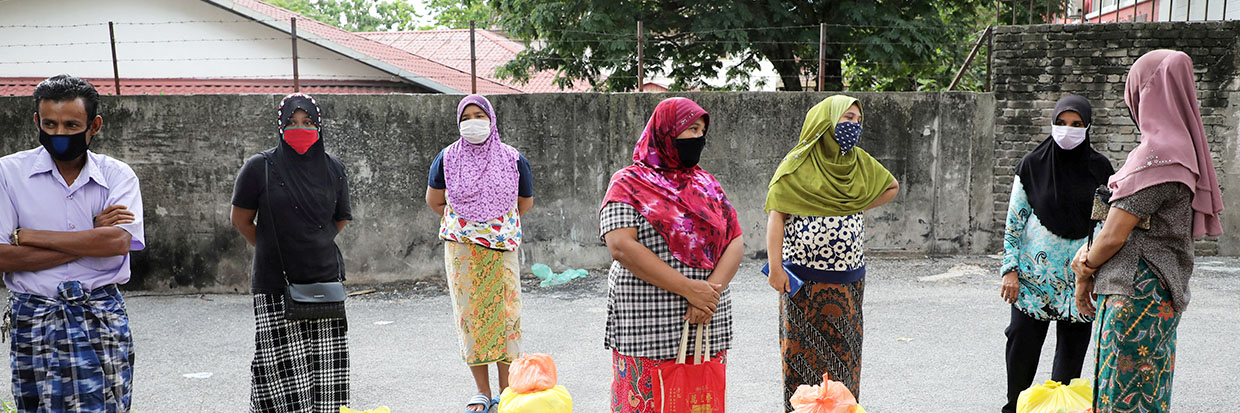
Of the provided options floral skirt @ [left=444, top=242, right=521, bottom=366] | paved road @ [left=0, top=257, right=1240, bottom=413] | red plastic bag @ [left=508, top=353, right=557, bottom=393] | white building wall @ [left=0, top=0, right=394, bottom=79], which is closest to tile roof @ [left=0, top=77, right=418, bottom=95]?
white building wall @ [left=0, top=0, right=394, bottom=79]

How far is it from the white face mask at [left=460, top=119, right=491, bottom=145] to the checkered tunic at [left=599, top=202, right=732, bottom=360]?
5.27ft

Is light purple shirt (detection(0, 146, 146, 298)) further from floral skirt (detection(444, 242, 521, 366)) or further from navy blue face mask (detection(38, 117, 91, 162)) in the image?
floral skirt (detection(444, 242, 521, 366))

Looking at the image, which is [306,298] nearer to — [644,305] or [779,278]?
[644,305]

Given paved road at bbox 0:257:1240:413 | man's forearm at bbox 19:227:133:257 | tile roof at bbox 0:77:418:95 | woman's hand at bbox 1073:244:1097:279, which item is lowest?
paved road at bbox 0:257:1240:413

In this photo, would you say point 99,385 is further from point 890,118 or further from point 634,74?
point 634,74

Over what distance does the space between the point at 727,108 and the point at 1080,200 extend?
4.57m

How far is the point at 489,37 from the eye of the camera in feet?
82.8

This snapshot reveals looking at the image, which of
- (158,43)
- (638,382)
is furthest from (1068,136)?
(158,43)

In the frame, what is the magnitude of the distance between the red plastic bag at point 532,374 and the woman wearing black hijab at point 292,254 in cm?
90

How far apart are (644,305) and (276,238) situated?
61.7 inches

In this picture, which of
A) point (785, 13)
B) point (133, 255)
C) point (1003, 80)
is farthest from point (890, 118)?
point (133, 255)

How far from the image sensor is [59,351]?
Answer: 2.96 meters

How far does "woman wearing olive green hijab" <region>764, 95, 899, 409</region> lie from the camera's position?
147 inches

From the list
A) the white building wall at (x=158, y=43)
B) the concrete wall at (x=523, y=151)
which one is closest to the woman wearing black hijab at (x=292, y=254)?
the concrete wall at (x=523, y=151)
